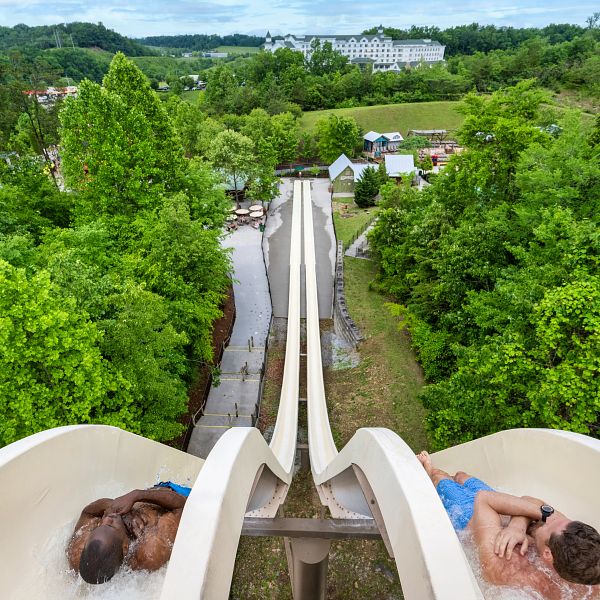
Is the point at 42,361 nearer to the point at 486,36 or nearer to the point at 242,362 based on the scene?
the point at 242,362

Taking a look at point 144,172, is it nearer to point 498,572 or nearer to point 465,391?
point 465,391

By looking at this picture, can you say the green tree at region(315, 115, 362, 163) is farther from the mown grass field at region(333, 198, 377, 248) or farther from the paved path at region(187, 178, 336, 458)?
the mown grass field at region(333, 198, 377, 248)


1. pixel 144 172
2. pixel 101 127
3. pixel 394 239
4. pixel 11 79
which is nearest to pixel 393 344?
pixel 394 239

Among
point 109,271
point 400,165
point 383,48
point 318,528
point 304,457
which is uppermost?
point 383,48

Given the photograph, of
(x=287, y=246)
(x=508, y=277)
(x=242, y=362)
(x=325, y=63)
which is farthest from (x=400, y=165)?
(x=325, y=63)

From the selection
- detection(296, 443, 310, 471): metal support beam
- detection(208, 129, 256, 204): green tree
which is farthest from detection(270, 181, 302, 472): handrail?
detection(208, 129, 256, 204): green tree

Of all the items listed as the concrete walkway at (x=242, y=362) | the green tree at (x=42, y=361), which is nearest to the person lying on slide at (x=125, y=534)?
the green tree at (x=42, y=361)

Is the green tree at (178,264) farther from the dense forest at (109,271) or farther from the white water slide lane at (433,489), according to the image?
the white water slide lane at (433,489)

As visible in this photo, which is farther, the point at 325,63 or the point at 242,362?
the point at 325,63
